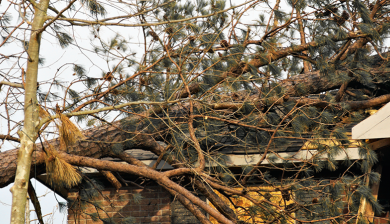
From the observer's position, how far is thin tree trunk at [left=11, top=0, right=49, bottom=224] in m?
3.85

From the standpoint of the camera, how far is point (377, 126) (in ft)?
13.1

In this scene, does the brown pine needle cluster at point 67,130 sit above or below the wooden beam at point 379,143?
above

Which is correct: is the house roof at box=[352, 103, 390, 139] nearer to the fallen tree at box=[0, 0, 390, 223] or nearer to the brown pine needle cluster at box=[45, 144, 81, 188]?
the fallen tree at box=[0, 0, 390, 223]

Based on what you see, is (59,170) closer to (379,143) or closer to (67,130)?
(67,130)

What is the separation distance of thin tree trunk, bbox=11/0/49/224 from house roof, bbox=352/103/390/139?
3449 millimetres

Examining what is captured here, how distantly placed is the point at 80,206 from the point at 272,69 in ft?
11.3

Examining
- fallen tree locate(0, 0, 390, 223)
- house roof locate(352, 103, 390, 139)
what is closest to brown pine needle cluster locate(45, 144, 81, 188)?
fallen tree locate(0, 0, 390, 223)

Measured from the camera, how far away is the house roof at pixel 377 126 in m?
3.91

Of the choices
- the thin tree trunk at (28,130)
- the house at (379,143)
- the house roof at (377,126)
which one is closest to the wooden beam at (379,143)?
the house at (379,143)

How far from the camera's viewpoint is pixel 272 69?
6012 millimetres

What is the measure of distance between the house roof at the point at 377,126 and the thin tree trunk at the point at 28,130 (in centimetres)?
345

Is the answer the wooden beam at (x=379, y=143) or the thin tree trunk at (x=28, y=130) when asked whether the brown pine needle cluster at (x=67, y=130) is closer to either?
the thin tree trunk at (x=28, y=130)

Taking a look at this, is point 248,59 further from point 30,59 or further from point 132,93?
point 30,59

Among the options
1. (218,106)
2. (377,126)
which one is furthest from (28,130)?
(377,126)
